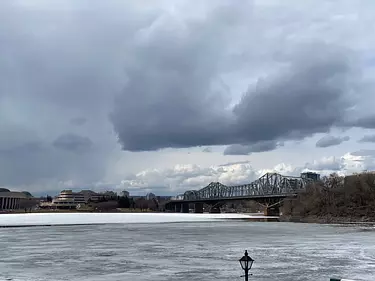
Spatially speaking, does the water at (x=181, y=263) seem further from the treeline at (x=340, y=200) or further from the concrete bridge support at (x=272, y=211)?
the concrete bridge support at (x=272, y=211)

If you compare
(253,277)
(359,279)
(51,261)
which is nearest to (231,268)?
(253,277)

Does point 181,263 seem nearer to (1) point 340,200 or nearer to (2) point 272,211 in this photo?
(1) point 340,200

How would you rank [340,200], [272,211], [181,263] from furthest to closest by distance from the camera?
[272,211] → [340,200] → [181,263]

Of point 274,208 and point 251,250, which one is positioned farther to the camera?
point 274,208

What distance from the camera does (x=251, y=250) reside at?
40562 millimetres

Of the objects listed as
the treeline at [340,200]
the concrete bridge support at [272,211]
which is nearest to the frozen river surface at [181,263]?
the treeline at [340,200]

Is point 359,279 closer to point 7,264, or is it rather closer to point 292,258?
point 292,258

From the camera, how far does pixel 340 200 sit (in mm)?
156625

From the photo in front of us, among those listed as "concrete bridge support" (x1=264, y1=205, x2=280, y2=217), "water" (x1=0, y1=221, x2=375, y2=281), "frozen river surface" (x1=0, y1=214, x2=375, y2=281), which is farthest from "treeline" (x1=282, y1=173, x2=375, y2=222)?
"frozen river surface" (x1=0, y1=214, x2=375, y2=281)

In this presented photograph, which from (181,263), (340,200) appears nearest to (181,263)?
(181,263)

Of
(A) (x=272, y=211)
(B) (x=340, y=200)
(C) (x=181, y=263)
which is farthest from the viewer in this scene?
(A) (x=272, y=211)

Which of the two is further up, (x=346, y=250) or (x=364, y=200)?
(x=364, y=200)

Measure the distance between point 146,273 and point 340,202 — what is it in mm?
139202

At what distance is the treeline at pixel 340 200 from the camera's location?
151 meters
